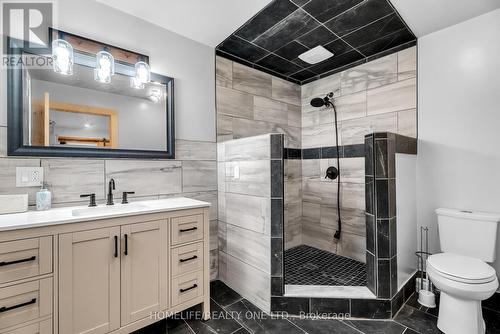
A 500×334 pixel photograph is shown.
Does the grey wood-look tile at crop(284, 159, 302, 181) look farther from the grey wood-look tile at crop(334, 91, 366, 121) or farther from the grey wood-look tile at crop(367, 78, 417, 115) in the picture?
the grey wood-look tile at crop(367, 78, 417, 115)

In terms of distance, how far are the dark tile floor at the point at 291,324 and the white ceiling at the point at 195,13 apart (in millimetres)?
2486

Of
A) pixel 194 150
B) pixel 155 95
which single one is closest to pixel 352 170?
pixel 194 150

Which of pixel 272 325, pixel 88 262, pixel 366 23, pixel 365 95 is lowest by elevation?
pixel 272 325

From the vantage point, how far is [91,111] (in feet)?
5.84

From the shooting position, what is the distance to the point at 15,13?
1527 mm

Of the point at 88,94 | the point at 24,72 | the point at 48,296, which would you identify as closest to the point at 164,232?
the point at 48,296

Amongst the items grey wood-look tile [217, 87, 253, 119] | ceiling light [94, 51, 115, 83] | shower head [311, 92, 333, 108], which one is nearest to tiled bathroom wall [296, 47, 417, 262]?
shower head [311, 92, 333, 108]

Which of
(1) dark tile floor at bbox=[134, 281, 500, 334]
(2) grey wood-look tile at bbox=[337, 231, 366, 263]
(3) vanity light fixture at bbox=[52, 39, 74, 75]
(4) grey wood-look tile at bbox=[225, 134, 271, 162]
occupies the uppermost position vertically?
(3) vanity light fixture at bbox=[52, 39, 74, 75]

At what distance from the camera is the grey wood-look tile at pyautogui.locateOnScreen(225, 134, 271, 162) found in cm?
186

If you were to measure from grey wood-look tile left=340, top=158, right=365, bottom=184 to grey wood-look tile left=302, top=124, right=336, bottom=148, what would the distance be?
31cm

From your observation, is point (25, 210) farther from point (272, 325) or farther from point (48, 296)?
point (272, 325)

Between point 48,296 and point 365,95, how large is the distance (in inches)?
127

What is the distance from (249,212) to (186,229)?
0.57 m

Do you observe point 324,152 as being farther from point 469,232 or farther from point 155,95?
point 155,95
